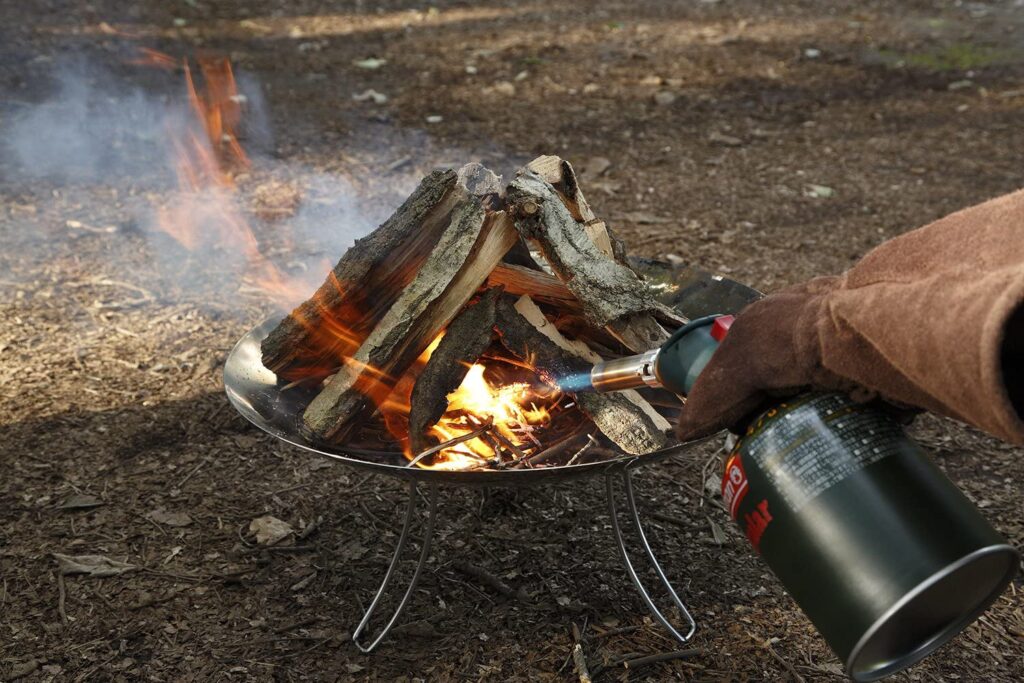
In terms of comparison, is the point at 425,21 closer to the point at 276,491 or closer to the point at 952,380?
the point at 276,491

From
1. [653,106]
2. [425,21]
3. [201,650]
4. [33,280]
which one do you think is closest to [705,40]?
[653,106]

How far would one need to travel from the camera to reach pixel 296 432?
243 centimetres

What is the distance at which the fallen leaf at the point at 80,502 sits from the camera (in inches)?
123

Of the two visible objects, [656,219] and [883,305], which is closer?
[883,305]

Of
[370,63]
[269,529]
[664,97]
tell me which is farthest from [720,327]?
[370,63]

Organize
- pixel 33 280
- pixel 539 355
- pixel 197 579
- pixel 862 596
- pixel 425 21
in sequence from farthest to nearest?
1. pixel 425 21
2. pixel 33 280
3. pixel 197 579
4. pixel 539 355
5. pixel 862 596

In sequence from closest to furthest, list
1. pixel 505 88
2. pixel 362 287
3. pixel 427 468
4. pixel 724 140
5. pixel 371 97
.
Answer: pixel 427 468, pixel 362 287, pixel 724 140, pixel 371 97, pixel 505 88

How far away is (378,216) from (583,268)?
10.0 feet

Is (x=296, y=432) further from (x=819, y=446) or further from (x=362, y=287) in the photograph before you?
(x=819, y=446)

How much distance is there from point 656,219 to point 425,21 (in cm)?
484

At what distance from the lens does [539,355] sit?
2473 mm

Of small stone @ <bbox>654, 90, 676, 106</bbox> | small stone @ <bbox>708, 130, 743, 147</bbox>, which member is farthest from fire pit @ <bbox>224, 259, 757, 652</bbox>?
small stone @ <bbox>654, 90, 676, 106</bbox>

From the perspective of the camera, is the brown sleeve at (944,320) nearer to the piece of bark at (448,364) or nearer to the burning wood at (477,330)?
the burning wood at (477,330)

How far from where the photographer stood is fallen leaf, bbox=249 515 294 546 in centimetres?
304
